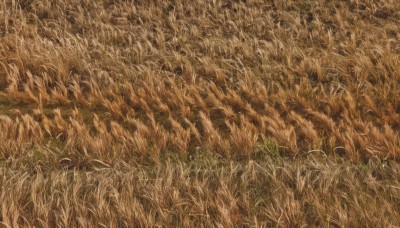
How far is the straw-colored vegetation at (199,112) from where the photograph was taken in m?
3.70

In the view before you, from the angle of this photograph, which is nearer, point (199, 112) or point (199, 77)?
point (199, 112)

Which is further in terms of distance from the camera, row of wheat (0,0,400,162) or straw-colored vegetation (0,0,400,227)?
row of wheat (0,0,400,162)

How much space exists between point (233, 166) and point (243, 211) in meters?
0.72

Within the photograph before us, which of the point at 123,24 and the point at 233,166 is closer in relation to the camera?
the point at 233,166

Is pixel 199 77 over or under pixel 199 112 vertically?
under

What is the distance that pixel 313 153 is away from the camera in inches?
190

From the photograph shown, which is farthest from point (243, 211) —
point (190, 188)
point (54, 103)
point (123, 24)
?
point (123, 24)

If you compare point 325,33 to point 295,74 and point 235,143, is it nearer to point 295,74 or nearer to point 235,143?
point 295,74

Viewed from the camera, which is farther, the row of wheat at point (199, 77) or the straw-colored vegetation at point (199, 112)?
the row of wheat at point (199, 77)

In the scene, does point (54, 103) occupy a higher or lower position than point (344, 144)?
lower

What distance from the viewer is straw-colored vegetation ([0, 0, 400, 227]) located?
3.70m

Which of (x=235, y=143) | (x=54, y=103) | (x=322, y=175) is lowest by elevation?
(x=54, y=103)

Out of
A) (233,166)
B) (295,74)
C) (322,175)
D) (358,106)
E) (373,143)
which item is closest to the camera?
(322,175)

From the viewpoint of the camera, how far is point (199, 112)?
584 centimetres
